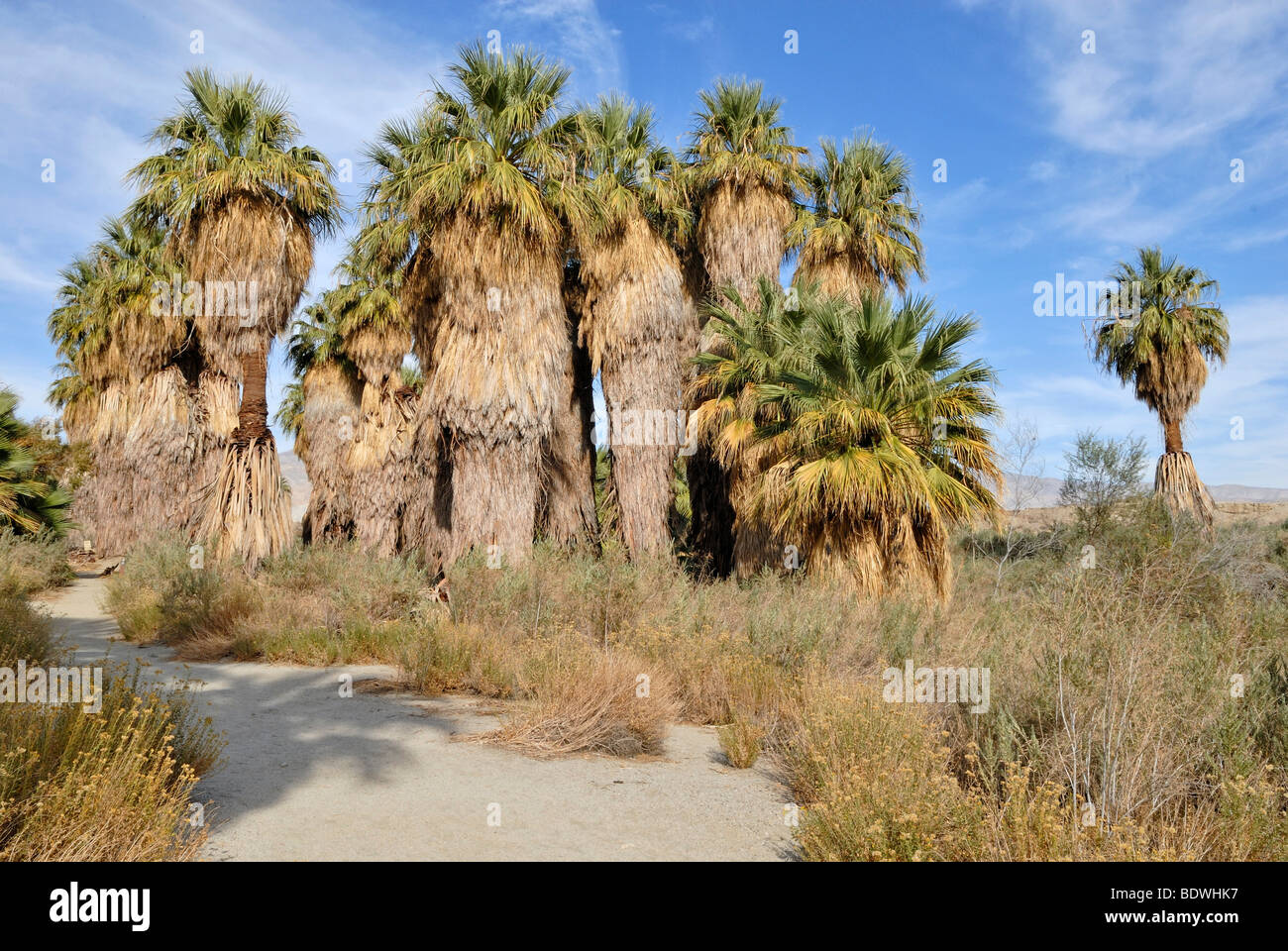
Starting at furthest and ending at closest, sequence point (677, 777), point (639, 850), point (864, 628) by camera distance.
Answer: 1. point (864, 628)
2. point (677, 777)
3. point (639, 850)

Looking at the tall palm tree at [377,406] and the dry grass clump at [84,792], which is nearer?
the dry grass clump at [84,792]

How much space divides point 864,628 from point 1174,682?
4.62 metres

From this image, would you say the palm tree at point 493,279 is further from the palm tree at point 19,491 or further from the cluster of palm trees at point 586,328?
the palm tree at point 19,491

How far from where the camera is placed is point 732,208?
1834 cm

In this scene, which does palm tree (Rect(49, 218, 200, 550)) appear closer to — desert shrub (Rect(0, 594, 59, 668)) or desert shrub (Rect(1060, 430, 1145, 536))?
desert shrub (Rect(0, 594, 59, 668))

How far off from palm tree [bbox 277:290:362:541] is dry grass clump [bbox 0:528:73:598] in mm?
6805

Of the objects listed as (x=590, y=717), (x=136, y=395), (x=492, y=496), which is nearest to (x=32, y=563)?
(x=136, y=395)

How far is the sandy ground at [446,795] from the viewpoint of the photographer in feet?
14.4

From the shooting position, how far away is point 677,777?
5.98 meters

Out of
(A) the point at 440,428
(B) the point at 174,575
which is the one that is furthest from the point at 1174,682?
(B) the point at 174,575

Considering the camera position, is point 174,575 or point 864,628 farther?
point 174,575

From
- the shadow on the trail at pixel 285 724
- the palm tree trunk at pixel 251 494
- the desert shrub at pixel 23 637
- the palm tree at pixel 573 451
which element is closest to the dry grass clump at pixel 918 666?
the shadow on the trail at pixel 285 724

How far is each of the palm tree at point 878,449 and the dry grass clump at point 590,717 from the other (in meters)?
5.31
